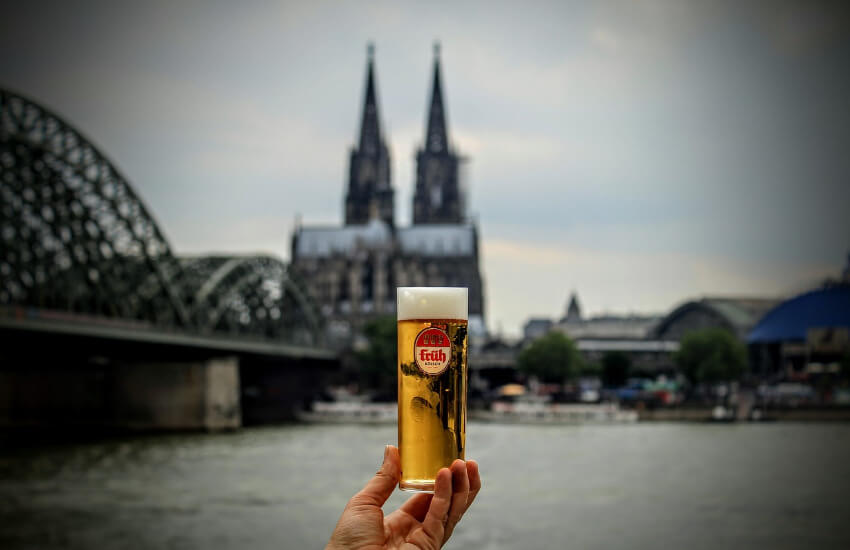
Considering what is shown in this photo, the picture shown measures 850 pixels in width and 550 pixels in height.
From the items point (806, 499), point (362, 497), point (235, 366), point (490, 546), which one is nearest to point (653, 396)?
point (235, 366)

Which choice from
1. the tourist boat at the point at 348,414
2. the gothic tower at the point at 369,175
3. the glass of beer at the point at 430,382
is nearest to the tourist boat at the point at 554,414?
the tourist boat at the point at 348,414

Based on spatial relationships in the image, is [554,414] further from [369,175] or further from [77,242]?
[369,175]

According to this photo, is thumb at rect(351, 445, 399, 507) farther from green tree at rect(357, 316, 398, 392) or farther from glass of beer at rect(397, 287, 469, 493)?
green tree at rect(357, 316, 398, 392)

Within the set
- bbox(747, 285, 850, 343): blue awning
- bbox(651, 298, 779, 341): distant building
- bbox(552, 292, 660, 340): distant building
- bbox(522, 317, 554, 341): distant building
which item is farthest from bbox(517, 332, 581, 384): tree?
bbox(522, 317, 554, 341): distant building

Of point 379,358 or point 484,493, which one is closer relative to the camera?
point 484,493

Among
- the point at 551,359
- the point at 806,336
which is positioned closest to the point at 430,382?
the point at 551,359

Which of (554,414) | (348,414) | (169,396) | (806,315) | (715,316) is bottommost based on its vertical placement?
(554,414)
